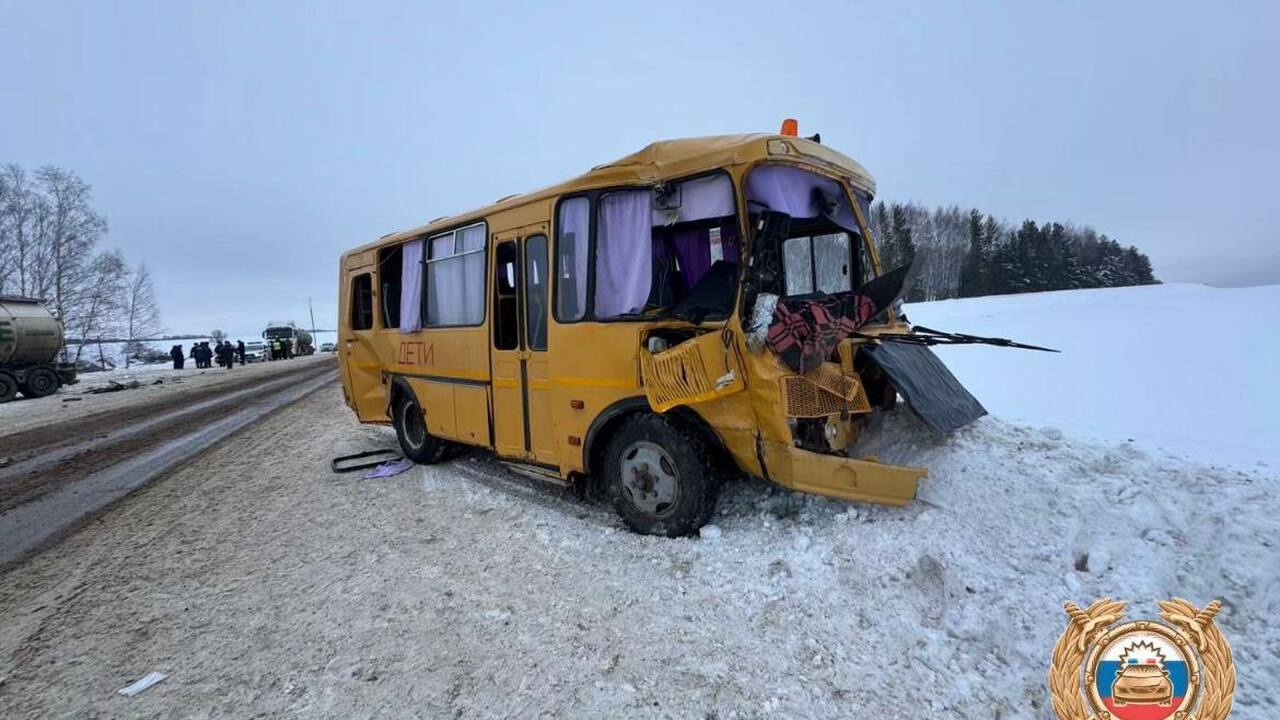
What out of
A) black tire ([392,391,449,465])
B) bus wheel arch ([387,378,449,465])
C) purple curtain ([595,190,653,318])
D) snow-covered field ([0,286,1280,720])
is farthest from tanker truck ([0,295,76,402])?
purple curtain ([595,190,653,318])

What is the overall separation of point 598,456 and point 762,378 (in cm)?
170

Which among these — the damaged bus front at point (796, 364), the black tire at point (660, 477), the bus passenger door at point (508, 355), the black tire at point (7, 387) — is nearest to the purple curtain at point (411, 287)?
the bus passenger door at point (508, 355)

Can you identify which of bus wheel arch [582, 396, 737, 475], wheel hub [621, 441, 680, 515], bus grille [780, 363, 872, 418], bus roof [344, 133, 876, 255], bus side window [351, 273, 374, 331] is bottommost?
wheel hub [621, 441, 680, 515]

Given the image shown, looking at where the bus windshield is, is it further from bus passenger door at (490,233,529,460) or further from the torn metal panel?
bus passenger door at (490,233,529,460)

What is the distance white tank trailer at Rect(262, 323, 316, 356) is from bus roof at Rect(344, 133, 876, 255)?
5023 centimetres

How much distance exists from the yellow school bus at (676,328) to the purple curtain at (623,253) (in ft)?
0.04

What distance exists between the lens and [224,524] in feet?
16.7

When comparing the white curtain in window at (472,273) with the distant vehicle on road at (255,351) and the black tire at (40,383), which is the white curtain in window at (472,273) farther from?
the distant vehicle on road at (255,351)

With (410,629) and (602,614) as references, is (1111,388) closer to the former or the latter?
(602,614)

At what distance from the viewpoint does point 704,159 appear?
12.6ft

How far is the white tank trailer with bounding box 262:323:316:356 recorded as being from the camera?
4653 cm

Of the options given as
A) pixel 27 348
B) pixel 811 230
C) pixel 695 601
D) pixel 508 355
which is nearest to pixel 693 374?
pixel 695 601

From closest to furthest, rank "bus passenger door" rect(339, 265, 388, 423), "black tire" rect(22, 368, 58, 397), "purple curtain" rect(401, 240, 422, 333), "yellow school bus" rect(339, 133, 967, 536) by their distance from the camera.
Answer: "yellow school bus" rect(339, 133, 967, 536) < "purple curtain" rect(401, 240, 422, 333) < "bus passenger door" rect(339, 265, 388, 423) < "black tire" rect(22, 368, 58, 397)

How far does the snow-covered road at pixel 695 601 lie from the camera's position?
100 inches
